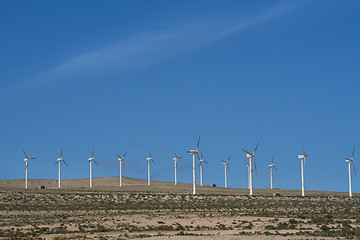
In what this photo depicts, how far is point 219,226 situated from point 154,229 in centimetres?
780

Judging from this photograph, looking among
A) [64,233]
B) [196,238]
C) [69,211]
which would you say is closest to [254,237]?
[196,238]

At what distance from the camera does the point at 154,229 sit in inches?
2616

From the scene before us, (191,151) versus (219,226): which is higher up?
(191,151)

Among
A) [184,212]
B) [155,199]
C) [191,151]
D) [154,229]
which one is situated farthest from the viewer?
[191,151]

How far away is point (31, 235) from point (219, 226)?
2110 centimetres

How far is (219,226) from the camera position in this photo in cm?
6944

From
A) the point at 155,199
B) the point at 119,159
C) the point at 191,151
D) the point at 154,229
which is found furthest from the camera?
the point at 119,159

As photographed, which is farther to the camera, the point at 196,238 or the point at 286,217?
the point at 286,217

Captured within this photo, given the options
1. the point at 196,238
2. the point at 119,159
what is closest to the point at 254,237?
the point at 196,238

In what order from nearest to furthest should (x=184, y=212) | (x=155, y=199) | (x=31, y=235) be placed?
(x=31, y=235) < (x=184, y=212) < (x=155, y=199)

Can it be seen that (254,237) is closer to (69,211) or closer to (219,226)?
(219,226)

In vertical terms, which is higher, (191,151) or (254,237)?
(191,151)

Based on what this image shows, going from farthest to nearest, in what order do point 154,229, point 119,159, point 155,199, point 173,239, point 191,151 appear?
1. point 119,159
2. point 191,151
3. point 155,199
4. point 154,229
5. point 173,239

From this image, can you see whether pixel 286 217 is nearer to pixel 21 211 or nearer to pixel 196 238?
pixel 196 238
